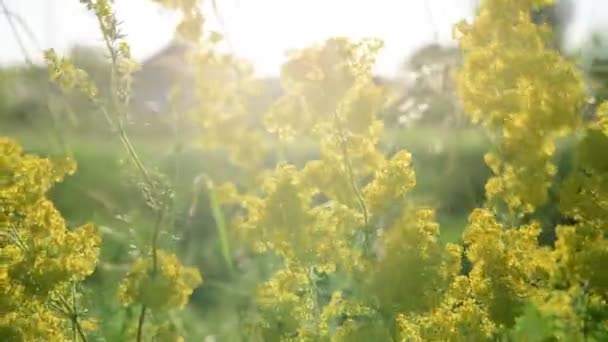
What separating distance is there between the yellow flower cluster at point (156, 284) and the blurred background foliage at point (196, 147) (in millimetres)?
133

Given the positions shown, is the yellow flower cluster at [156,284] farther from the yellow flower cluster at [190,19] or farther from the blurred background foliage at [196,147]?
the yellow flower cluster at [190,19]

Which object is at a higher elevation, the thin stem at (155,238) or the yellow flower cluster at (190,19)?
the yellow flower cluster at (190,19)

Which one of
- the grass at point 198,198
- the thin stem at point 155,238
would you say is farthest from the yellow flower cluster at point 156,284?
the grass at point 198,198

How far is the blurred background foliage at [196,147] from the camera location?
4730 mm

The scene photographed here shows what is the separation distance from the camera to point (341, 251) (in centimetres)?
372

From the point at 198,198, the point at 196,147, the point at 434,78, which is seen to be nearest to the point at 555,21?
the point at 434,78

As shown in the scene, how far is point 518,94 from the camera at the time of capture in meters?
3.77

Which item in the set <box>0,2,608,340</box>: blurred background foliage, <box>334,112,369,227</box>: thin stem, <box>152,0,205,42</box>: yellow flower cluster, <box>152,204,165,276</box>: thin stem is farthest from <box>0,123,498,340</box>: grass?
<box>152,0,205,42</box>: yellow flower cluster

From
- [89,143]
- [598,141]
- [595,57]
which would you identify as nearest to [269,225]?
[598,141]

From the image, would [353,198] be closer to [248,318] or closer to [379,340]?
[379,340]

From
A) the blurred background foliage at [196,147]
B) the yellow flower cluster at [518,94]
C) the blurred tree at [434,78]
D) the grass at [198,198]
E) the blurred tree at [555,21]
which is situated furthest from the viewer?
the blurred tree at [434,78]

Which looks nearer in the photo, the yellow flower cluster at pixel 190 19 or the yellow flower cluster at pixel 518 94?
the yellow flower cluster at pixel 518 94

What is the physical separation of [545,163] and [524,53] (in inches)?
16.3

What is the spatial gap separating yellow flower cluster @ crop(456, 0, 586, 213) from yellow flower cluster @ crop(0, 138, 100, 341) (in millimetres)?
1538
